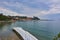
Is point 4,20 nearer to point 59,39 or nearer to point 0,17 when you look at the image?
point 0,17

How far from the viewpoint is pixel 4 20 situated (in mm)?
65625

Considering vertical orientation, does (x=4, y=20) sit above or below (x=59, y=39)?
below

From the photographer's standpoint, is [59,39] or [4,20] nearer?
[59,39]

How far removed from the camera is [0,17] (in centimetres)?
6172

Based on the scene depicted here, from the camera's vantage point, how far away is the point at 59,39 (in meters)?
6.26

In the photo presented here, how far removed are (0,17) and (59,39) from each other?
56.7 m

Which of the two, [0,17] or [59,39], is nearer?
[59,39]

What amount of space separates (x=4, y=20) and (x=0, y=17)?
4.15 meters

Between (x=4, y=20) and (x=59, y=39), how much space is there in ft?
198

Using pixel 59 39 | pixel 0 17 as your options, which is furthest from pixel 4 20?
pixel 59 39
